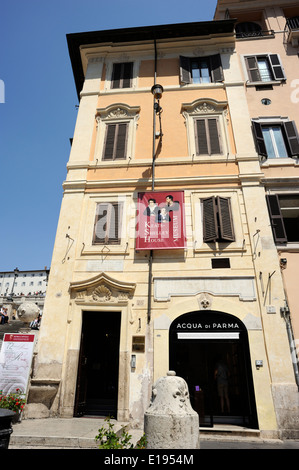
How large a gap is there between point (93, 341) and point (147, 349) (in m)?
2.41

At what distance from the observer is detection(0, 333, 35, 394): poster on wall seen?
7.25 m

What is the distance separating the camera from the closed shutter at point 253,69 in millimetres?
13055

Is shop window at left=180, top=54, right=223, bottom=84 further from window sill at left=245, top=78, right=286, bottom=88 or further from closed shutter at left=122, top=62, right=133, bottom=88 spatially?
closed shutter at left=122, top=62, right=133, bottom=88

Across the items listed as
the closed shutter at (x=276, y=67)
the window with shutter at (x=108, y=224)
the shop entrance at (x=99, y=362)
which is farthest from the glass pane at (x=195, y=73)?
the shop entrance at (x=99, y=362)

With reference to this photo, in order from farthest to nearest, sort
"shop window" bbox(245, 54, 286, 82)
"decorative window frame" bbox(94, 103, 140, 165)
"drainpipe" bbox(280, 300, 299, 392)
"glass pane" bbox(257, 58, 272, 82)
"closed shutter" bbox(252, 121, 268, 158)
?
"glass pane" bbox(257, 58, 272, 82) < "shop window" bbox(245, 54, 286, 82) < "decorative window frame" bbox(94, 103, 140, 165) < "closed shutter" bbox(252, 121, 268, 158) < "drainpipe" bbox(280, 300, 299, 392)

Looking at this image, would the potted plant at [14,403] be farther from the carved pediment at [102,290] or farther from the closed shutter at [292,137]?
the closed shutter at [292,137]

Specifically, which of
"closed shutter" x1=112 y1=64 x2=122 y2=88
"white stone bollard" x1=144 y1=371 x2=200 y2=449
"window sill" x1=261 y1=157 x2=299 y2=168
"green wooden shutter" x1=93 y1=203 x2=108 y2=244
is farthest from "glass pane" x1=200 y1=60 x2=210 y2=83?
"white stone bollard" x1=144 y1=371 x2=200 y2=449

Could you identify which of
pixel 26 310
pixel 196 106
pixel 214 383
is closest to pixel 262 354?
pixel 214 383

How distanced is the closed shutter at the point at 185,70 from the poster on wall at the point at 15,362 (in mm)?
12307

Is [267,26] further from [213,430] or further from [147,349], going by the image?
[213,430]

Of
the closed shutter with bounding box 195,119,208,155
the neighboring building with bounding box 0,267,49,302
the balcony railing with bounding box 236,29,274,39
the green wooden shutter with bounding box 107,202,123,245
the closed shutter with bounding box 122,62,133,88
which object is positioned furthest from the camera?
the neighboring building with bounding box 0,267,49,302

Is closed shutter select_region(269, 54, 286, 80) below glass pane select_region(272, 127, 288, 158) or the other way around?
the other way around

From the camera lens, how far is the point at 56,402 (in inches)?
312

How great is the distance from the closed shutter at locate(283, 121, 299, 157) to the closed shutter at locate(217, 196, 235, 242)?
3463 millimetres
